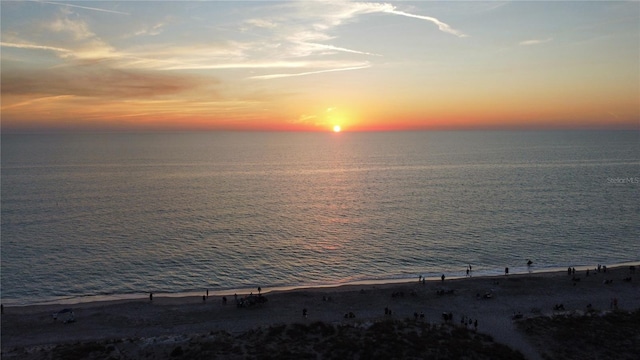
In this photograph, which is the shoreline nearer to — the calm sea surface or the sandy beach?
the calm sea surface

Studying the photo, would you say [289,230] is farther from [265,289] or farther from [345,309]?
[345,309]

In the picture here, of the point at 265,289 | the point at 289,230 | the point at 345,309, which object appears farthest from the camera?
the point at 289,230

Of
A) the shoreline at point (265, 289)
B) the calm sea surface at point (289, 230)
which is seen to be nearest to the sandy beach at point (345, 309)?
the shoreline at point (265, 289)

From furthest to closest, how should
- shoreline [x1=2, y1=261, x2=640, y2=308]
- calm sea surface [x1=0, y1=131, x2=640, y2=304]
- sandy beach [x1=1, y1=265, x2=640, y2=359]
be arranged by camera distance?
1. calm sea surface [x1=0, y1=131, x2=640, y2=304]
2. shoreline [x1=2, y1=261, x2=640, y2=308]
3. sandy beach [x1=1, y1=265, x2=640, y2=359]

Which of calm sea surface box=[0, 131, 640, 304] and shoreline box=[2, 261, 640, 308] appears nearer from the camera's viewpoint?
shoreline box=[2, 261, 640, 308]

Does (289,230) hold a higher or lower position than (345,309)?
higher

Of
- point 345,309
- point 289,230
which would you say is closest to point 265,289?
point 345,309

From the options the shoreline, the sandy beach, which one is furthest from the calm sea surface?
the sandy beach

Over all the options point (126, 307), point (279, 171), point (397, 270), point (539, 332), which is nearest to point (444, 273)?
point (397, 270)

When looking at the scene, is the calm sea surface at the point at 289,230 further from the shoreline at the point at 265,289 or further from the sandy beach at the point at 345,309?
the sandy beach at the point at 345,309
